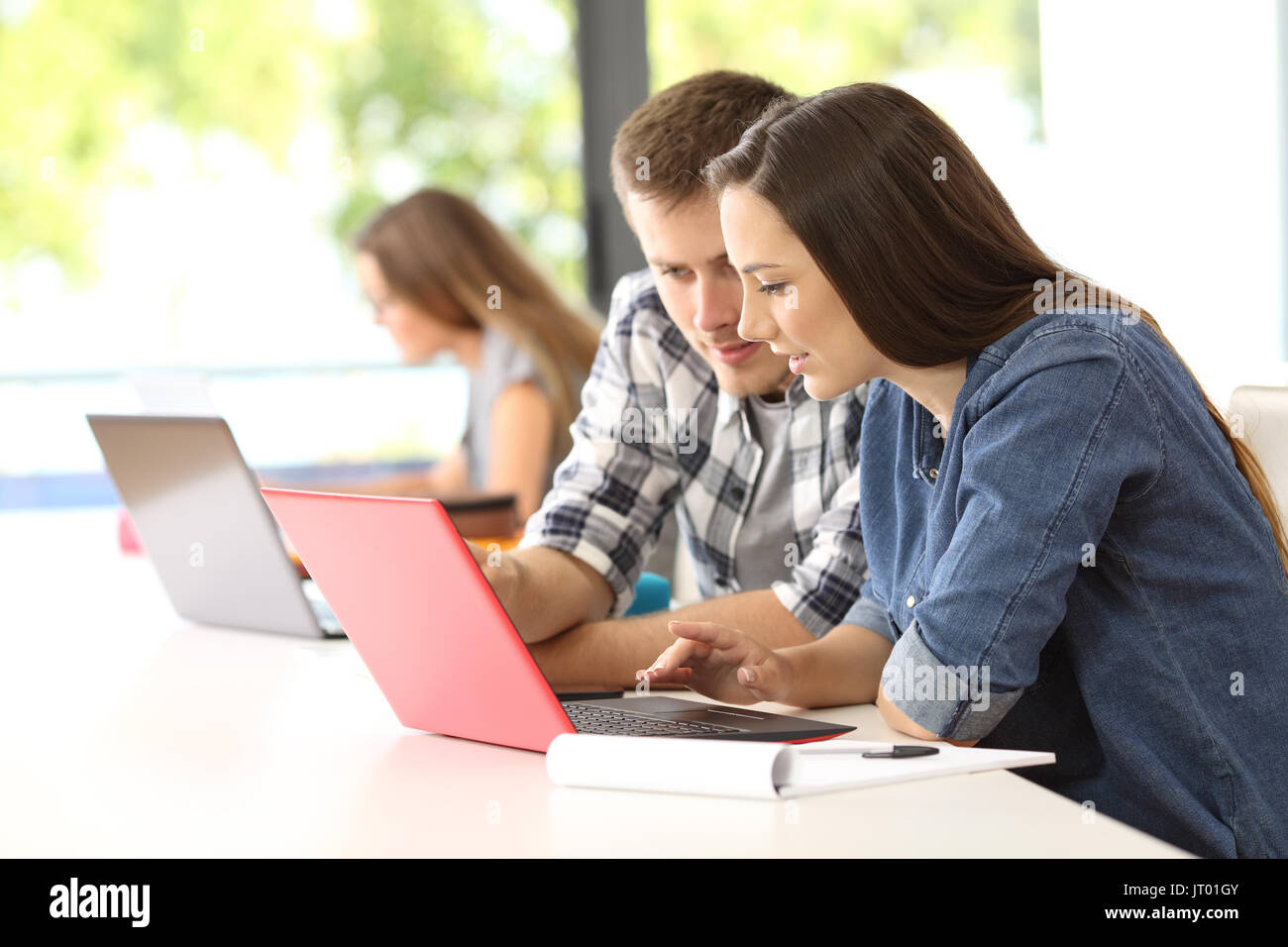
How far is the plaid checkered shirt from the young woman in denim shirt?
340 mm

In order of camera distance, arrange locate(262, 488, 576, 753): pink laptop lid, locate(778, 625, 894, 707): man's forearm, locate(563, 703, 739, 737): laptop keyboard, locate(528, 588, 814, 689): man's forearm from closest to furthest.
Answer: locate(262, 488, 576, 753): pink laptop lid
locate(563, 703, 739, 737): laptop keyboard
locate(778, 625, 894, 707): man's forearm
locate(528, 588, 814, 689): man's forearm

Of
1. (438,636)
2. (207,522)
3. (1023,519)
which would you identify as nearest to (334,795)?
(438,636)

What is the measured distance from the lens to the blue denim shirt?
98cm

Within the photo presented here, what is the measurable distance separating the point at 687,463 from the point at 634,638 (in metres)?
0.37

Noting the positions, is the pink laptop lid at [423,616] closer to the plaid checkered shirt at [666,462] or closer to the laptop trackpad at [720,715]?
the laptop trackpad at [720,715]

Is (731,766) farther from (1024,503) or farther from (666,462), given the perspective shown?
(666,462)

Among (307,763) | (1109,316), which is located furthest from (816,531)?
(307,763)

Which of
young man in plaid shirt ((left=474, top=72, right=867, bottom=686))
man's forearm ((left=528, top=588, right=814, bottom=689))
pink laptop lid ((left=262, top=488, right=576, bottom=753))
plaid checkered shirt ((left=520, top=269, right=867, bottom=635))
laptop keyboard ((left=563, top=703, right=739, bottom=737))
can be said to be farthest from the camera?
plaid checkered shirt ((left=520, top=269, right=867, bottom=635))
